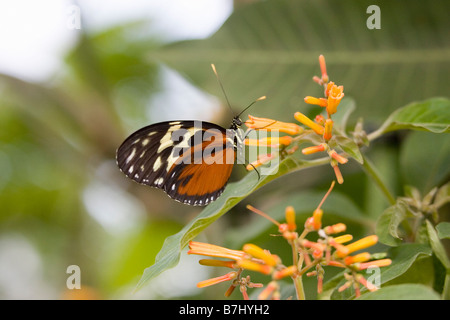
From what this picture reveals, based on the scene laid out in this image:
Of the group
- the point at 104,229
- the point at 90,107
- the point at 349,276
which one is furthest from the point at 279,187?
the point at 104,229

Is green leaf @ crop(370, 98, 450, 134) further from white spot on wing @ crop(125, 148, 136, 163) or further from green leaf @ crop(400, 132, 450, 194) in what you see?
white spot on wing @ crop(125, 148, 136, 163)

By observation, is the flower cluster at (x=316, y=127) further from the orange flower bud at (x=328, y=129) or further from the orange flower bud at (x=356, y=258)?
the orange flower bud at (x=356, y=258)

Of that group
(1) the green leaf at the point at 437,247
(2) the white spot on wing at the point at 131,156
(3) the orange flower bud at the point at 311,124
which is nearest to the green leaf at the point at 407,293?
(1) the green leaf at the point at 437,247

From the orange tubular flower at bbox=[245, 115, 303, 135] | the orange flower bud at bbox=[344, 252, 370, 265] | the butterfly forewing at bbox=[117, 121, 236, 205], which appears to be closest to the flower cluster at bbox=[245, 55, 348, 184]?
the orange tubular flower at bbox=[245, 115, 303, 135]

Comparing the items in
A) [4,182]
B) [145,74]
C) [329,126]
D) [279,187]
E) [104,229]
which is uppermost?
[145,74]

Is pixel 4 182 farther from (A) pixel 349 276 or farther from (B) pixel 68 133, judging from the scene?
(A) pixel 349 276

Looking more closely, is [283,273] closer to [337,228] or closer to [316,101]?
[337,228]
